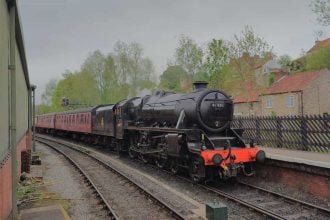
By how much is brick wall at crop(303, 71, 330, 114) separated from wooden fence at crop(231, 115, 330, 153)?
24505 millimetres

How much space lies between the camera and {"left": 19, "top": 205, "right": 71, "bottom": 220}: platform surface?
7.41 meters

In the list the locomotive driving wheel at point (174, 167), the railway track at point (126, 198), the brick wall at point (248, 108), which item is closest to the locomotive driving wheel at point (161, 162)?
the locomotive driving wheel at point (174, 167)

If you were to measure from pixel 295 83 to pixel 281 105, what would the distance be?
112 inches

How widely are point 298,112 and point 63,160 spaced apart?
2857 centimetres

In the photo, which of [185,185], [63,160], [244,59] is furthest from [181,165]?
[244,59]

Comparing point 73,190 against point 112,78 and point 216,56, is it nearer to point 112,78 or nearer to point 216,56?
point 216,56

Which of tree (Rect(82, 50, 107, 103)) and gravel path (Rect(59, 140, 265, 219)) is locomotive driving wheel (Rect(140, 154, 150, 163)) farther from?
tree (Rect(82, 50, 107, 103))

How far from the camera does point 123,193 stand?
34.1 feet

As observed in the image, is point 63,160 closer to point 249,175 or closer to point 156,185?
point 156,185

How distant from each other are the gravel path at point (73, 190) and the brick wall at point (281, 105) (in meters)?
29.6

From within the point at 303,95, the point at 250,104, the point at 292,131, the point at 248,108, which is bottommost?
the point at 292,131

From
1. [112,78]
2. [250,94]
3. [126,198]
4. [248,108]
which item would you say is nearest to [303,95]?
[250,94]

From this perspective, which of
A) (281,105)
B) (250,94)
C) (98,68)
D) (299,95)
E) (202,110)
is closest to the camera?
(202,110)

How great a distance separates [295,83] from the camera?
139 ft
